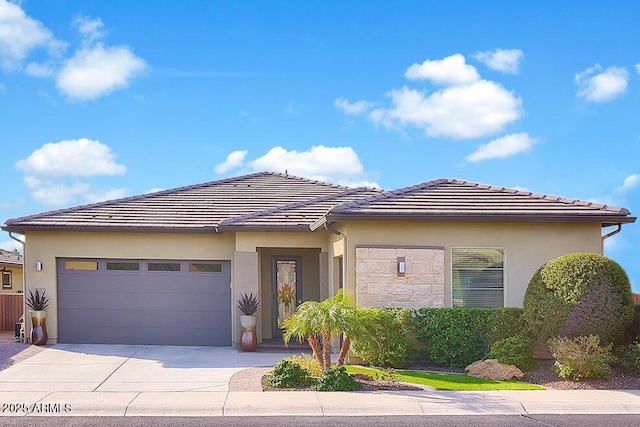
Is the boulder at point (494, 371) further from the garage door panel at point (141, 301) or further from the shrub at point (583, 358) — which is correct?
the garage door panel at point (141, 301)

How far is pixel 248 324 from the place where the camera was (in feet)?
54.3

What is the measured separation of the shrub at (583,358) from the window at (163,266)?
986 centimetres

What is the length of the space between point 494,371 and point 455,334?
47.7 inches

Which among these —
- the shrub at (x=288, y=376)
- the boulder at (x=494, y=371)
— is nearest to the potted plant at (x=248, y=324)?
the shrub at (x=288, y=376)

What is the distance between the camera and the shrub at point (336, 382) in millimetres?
11117

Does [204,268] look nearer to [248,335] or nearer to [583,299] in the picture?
[248,335]

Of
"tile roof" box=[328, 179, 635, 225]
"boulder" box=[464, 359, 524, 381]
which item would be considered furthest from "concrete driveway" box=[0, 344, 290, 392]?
"boulder" box=[464, 359, 524, 381]

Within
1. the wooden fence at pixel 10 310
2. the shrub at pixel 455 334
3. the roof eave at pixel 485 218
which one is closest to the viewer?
the shrub at pixel 455 334

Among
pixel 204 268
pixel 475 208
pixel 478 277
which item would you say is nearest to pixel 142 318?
pixel 204 268

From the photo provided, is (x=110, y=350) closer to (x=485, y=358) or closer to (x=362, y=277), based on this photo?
(x=362, y=277)

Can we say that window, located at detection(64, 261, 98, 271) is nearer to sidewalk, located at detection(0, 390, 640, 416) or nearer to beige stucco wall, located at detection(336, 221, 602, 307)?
sidewalk, located at detection(0, 390, 640, 416)

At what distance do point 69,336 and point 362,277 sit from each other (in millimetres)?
8471

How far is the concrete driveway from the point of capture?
11.9 meters

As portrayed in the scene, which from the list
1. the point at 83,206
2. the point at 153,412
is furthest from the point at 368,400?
the point at 83,206
